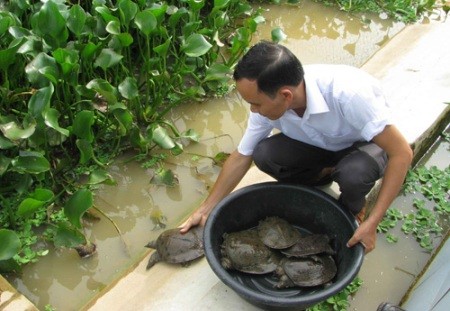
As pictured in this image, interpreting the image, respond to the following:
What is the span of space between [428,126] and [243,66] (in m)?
1.47

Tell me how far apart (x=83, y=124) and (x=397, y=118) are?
1676mm

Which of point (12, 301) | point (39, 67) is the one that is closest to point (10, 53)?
point (39, 67)

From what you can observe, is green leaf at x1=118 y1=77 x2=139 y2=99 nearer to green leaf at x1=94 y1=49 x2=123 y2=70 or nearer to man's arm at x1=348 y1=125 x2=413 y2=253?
green leaf at x1=94 y1=49 x2=123 y2=70

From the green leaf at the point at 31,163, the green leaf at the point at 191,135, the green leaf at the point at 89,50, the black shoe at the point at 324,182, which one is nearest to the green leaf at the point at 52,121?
the green leaf at the point at 31,163

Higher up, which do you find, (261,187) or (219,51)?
(261,187)

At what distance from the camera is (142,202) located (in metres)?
2.63

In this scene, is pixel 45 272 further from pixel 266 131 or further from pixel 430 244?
pixel 430 244

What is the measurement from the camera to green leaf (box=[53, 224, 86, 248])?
221 cm

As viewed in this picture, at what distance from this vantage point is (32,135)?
2350 millimetres

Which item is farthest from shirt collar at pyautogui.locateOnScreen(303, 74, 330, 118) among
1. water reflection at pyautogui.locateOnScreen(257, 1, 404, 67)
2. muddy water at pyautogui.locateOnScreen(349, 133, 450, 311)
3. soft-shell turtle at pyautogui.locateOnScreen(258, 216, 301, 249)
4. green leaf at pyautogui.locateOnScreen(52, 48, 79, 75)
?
water reflection at pyautogui.locateOnScreen(257, 1, 404, 67)

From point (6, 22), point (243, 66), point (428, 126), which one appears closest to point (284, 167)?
point (243, 66)

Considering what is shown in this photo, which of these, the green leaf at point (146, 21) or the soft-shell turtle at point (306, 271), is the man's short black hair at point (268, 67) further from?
the green leaf at point (146, 21)

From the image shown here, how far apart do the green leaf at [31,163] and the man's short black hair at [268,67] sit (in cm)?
105

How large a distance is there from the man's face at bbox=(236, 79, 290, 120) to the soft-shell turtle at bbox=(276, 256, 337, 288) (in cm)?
60
